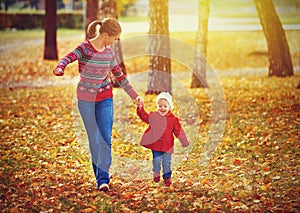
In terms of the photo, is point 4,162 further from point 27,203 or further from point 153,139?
point 153,139

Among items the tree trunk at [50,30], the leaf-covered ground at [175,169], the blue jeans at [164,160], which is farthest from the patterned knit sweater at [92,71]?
the tree trunk at [50,30]

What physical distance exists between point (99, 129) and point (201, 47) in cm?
944

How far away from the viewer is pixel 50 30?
22.2 metres

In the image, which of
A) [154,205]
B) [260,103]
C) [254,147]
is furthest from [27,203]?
[260,103]

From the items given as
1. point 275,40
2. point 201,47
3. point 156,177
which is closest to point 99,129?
point 156,177

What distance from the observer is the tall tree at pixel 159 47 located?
42.2 feet

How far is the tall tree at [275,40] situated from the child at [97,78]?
1215 cm

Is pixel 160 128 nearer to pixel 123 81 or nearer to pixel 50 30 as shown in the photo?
pixel 123 81

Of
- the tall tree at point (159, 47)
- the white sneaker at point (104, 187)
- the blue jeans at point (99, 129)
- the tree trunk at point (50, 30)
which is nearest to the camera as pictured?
the blue jeans at point (99, 129)

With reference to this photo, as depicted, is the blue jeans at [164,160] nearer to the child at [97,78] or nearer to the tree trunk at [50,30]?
the child at [97,78]

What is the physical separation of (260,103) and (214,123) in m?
2.19

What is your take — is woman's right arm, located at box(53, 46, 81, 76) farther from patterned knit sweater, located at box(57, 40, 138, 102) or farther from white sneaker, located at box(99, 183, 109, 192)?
white sneaker, located at box(99, 183, 109, 192)

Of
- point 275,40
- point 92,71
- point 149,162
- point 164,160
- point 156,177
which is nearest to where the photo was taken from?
point 92,71

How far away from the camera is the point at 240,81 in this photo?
57.1 ft
